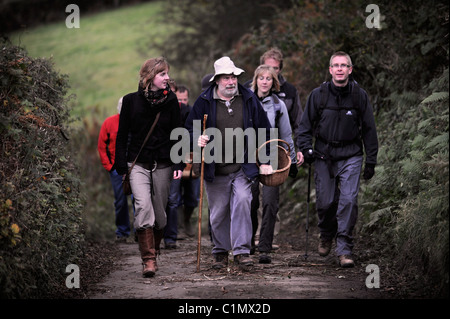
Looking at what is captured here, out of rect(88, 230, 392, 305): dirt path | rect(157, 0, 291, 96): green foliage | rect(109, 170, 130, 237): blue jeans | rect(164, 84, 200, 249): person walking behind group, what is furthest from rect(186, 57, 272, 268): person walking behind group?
rect(157, 0, 291, 96): green foliage

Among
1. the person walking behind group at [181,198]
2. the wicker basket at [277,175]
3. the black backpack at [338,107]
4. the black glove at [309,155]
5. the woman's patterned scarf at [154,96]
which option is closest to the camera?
the woman's patterned scarf at [154,96]

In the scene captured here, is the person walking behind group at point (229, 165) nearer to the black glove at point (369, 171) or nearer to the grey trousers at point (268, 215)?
the grey trousers at point (268, 215)

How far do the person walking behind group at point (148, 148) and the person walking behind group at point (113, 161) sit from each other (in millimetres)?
2603

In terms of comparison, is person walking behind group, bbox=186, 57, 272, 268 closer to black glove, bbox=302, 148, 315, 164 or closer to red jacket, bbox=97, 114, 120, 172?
black glove, bbox=302, 148, 315, 164

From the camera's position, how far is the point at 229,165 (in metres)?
8.62

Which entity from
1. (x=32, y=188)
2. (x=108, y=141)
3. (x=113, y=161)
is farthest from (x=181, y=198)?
(x=32, y=188)

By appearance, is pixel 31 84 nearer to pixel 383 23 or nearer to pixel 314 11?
pixel 383 23

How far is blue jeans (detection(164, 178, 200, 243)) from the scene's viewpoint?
11.5 metres

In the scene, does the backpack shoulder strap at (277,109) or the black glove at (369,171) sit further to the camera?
the backpack shoulder strap at (277,109)

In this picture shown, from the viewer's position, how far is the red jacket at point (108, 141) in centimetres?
1161

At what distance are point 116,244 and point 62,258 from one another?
4.20 m

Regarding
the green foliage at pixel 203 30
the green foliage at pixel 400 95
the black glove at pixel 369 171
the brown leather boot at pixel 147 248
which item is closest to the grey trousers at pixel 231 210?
the brown leather boot at pixel 147 248
